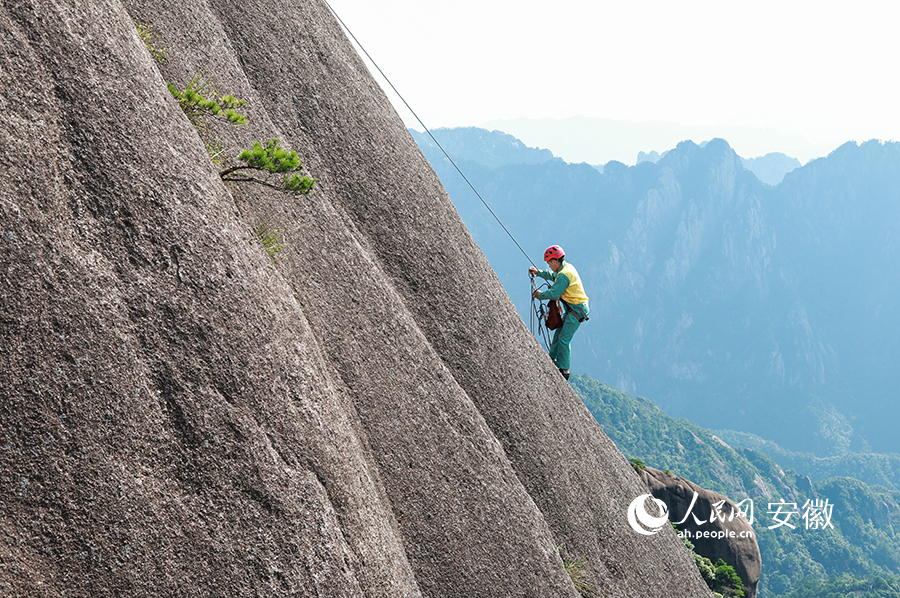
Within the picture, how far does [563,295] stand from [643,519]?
4434mm

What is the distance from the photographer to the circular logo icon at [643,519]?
34.0ft

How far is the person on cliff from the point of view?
422 inches

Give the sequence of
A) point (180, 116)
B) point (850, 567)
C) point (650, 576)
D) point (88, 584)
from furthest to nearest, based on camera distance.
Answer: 1. point (850, 567)
2. point (650, 576)
3. point (180, 116)
4. point (88, 584)

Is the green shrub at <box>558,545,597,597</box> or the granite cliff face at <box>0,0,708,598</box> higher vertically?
the granite cliff face at <box>0,0,708,598</box>

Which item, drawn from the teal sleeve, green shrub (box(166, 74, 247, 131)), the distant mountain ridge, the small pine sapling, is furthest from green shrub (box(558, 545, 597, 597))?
the distant mountain ridge

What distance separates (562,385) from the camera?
1033cm

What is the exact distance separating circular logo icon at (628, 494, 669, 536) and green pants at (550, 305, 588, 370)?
2853mm

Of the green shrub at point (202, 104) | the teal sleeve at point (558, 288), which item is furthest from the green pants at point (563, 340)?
the green shrub at point (202, 104)

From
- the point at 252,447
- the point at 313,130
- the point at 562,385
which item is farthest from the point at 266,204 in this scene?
the point at 562,385

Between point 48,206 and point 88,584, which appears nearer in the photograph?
point 88,584

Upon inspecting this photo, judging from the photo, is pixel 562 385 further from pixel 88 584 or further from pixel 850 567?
pixel 850 567

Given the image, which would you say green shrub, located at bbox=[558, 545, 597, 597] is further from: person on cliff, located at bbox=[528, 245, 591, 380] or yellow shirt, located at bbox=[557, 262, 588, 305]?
yellow shirt, located at bbox=[557, 262, 588, 305]

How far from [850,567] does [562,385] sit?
169223 mm

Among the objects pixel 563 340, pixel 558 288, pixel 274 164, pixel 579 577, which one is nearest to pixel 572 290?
pixel 558 288
